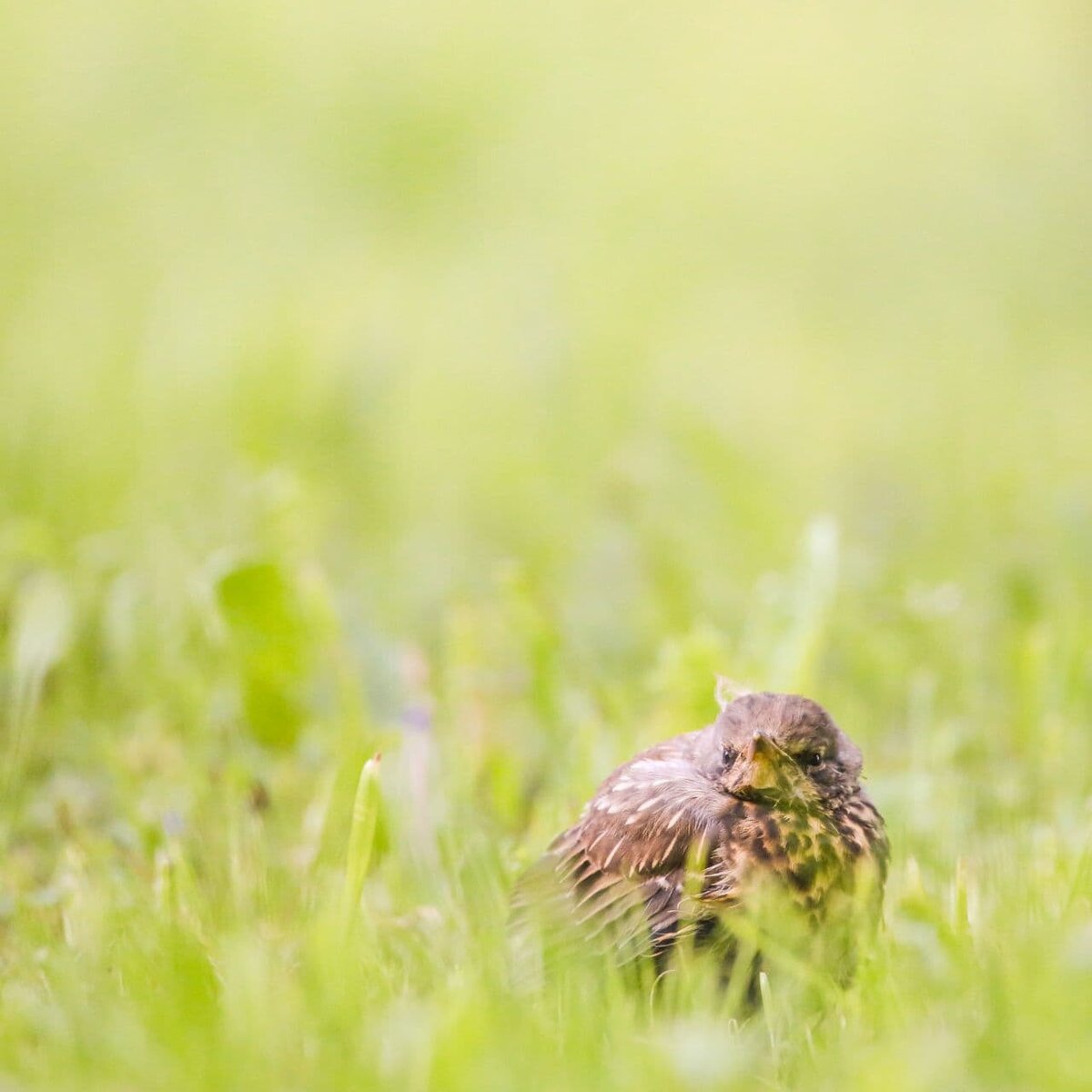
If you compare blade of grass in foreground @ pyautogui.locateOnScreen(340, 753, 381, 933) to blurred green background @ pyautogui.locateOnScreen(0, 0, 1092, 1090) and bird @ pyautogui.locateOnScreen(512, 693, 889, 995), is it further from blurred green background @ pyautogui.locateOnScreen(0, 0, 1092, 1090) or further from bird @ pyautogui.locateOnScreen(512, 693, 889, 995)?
bird @ pyautogui.locateOnScreen(512, 693, 889, 995)

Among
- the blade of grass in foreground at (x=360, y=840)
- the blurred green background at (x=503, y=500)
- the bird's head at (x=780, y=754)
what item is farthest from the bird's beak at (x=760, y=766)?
the blade of grass in foreground at (x=360, y=840)

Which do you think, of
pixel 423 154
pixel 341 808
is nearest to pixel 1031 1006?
pixel 341 808

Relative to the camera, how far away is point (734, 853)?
2549mm

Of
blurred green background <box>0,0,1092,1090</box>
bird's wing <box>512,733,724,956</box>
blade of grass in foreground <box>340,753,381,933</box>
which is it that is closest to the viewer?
blurred green background <box>0,0,1092,1090</box>

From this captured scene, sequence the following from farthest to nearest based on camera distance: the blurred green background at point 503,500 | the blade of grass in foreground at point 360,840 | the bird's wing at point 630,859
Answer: the bird's wing at point 630,859
the blade of grass in foreground at point 360,840
the blurred green background at point 503,500

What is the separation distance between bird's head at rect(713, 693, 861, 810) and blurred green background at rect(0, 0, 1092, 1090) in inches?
9.8

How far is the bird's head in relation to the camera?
2590 millimetres

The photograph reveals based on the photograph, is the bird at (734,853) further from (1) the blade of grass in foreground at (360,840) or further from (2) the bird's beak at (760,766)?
(1) the blade of grass in foreground at (360,840)

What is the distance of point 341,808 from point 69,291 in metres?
4.42

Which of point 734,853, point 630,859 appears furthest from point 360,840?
point 734,853

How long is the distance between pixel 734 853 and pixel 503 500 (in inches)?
120

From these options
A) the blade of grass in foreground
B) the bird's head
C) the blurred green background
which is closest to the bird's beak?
the bird's head

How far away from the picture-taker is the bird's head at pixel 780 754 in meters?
2.59

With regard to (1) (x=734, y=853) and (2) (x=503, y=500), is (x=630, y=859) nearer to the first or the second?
(1) (x=734, y=853)
